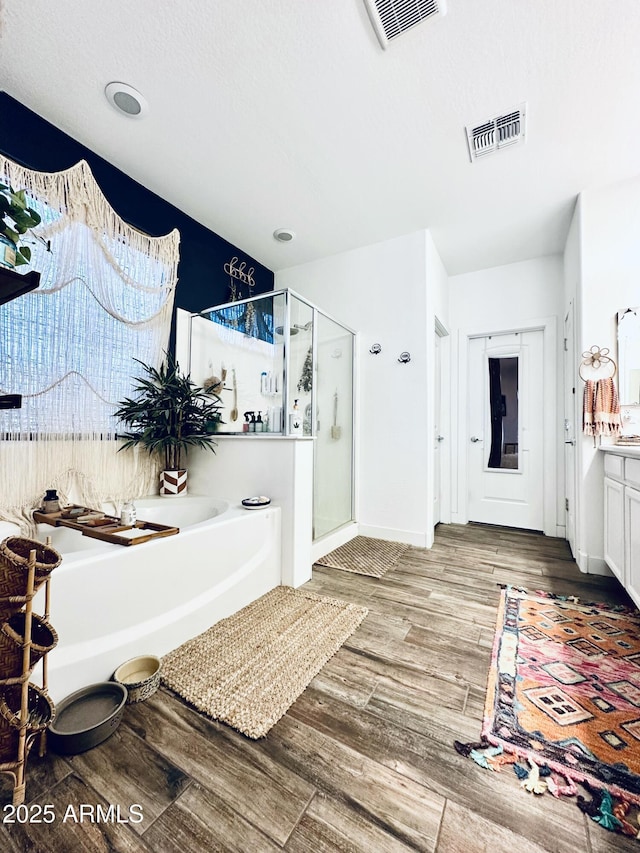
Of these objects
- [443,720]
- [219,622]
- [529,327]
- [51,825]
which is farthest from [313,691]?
[529,327]

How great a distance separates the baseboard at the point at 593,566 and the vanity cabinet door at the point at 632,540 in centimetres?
69

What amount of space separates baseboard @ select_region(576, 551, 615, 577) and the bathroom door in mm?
1063

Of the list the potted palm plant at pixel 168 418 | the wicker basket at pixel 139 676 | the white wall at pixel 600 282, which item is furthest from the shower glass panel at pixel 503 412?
the wicker basket at pixel 139 676

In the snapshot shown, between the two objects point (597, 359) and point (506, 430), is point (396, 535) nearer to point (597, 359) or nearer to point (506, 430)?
point (506, 430)

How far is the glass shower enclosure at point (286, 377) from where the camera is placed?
262 centimetres

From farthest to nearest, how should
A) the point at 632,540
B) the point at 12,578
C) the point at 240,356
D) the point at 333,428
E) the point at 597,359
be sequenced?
the point at 333,428
the point at 240,356
the point at 597,359
the point at 632,540
the point at 12,578

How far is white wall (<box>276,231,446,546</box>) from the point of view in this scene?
3111 millimetres

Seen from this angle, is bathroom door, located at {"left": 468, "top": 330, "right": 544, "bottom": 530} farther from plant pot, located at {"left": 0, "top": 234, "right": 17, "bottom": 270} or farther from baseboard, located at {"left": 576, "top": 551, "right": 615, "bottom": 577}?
plant pot, located at {"left": 0, "top": 234, "right": 17, "bottom": 270}

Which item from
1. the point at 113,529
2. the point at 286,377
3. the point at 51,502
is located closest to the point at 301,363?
the point at 286,377

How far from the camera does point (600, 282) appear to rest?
2.49 m

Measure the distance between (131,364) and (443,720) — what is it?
2.59 meters

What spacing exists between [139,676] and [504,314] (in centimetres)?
418

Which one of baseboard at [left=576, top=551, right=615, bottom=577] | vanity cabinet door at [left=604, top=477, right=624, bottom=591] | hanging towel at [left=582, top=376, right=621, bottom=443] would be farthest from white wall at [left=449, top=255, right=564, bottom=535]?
vanity cabinet door at [left=604, top=477, right=624, bottom=591]

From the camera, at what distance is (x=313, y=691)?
1358 mm
